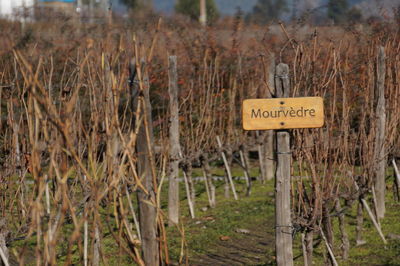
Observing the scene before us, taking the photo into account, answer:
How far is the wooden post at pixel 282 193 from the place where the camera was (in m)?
5.52

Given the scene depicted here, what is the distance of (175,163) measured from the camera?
955 cm

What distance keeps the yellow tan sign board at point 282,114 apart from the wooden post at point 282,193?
0.20 m

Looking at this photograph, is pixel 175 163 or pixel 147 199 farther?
pixel 175 163

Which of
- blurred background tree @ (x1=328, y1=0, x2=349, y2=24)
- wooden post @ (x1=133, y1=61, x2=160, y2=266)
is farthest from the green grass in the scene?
blurred background tree @ (x1=328, y1=0, x2=349, y2=24)

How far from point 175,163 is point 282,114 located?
435 centimetres

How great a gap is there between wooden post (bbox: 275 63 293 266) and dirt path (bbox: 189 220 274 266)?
82.3 inches

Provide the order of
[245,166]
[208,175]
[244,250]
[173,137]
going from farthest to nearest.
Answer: [245,166]
[208,175]
[173,137]
[244,250]

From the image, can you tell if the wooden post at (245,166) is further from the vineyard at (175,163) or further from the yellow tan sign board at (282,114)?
the yellow tan sign board at (282,114)

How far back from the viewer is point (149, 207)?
4523mm

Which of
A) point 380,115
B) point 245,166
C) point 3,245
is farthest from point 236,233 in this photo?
point 3,245

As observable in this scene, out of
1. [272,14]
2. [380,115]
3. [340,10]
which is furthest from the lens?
[272,14]

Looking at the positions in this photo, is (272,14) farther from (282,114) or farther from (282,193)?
(282,114)

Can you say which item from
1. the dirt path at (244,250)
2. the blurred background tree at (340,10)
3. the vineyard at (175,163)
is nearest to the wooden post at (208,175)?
the vineyard at (175,163)

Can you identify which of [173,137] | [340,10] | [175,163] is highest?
[340,10]
